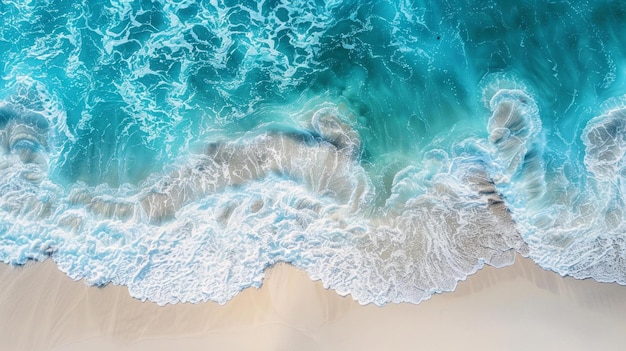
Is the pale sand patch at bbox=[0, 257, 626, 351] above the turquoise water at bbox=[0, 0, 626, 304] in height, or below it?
below

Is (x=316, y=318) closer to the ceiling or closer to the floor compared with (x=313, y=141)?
closer to the floor

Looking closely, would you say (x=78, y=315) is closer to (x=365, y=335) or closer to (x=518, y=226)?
(x=365, y=335)

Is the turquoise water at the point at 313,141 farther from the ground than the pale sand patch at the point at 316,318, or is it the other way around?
the turquoise water at the point at 313,141

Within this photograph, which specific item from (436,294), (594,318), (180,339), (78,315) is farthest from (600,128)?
(78,315)

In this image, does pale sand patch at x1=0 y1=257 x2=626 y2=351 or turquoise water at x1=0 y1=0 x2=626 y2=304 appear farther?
turquoise water at x1=0 y1=0 x2=626 y2=304
